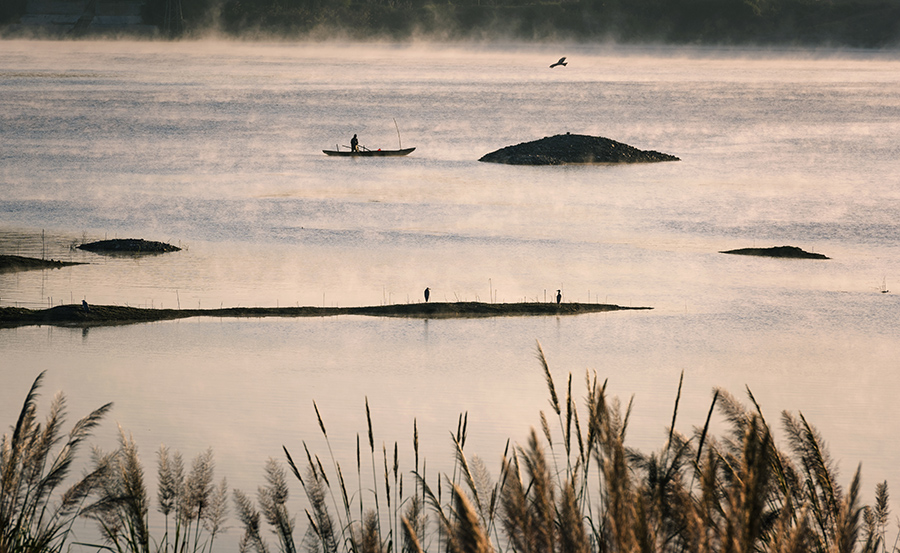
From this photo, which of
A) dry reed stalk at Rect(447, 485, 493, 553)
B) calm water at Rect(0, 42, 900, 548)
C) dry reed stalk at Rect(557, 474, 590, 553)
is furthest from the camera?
calm water at Rect(0, 42, 900, 548)

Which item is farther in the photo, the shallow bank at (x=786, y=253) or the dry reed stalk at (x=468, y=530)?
the shallow bank at (x=786, y=253)

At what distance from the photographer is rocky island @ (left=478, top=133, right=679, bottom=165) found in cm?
6166

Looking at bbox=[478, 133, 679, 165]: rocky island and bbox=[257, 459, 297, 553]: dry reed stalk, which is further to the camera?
bbox=[478, 133, 679, 165]: rocky island

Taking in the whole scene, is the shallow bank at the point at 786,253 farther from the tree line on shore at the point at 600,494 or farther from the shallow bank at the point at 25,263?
the tree line on shore at the point at 600,494

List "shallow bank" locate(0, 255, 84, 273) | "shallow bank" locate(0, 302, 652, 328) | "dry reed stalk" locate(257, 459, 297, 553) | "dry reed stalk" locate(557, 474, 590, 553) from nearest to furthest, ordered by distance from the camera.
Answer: "dry reed stalk" locate(557, 474, 590, 553) < "dry reed stalk" locate(257, 459, 297, 553) < "shallow bank" locate(0, 302, 652, 328) < "shallow bank" locate(0, 255, 84, 273)

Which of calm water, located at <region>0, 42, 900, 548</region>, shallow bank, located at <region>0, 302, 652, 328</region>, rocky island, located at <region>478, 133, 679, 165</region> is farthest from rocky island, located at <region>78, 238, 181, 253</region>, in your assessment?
rocky island, located at <region>478, 133, 679, 165</region>

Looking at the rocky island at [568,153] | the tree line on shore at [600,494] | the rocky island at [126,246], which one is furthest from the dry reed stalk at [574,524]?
the rocky island at [568,153]

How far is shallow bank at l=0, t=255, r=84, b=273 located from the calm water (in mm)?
949

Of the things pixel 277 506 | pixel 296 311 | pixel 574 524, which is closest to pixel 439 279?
pixel 296 311

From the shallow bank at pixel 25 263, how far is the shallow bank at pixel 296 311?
509cm

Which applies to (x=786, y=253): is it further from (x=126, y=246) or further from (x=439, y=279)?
(x=126, y=246)

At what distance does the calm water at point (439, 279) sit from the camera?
17500mm

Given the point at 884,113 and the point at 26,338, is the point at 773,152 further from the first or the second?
the point at 26,338

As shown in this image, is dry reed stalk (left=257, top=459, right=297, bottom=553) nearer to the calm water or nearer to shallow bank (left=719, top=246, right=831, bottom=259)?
the calm water
